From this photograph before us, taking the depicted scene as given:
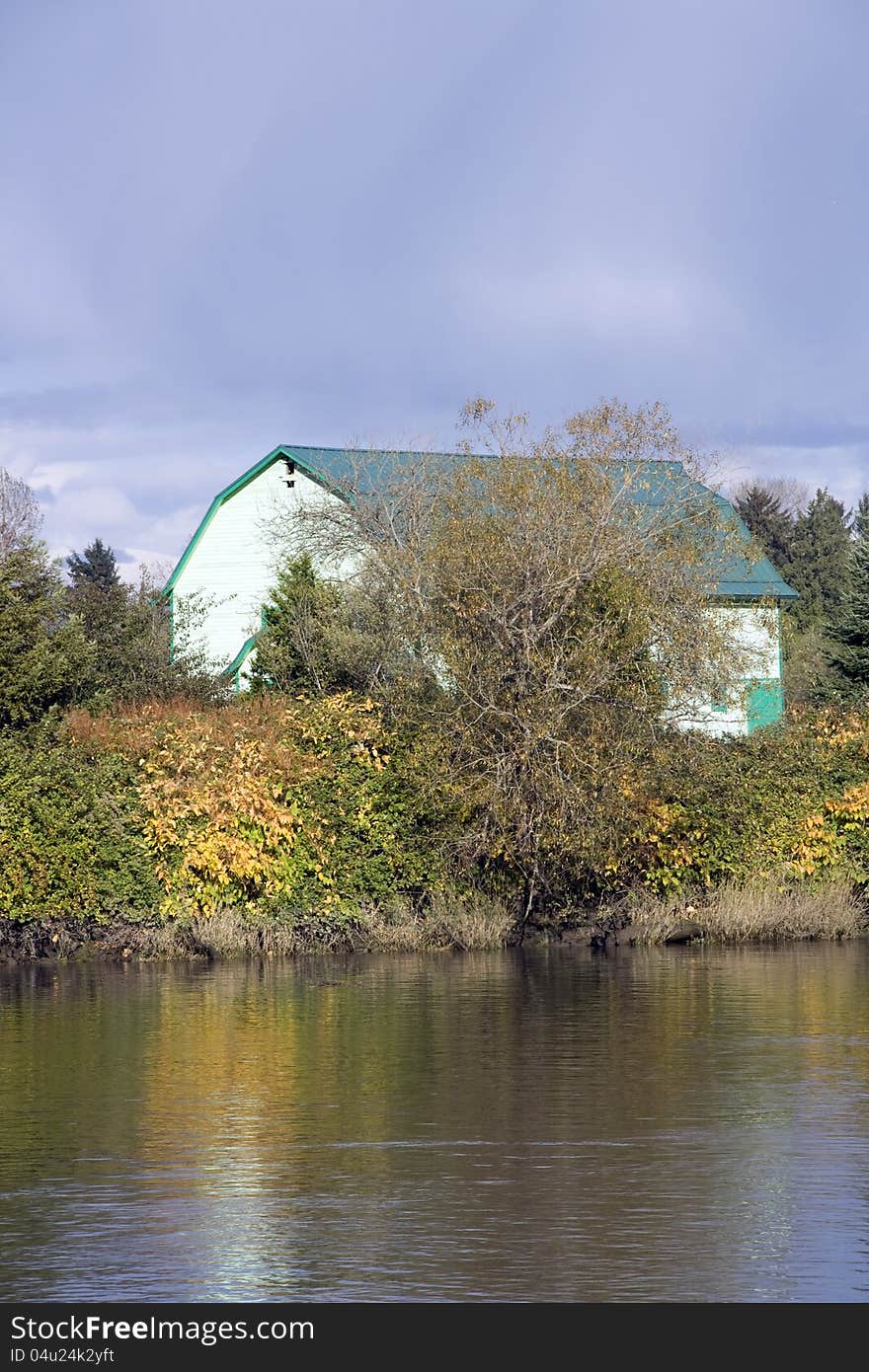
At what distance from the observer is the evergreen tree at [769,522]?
86.3 meters

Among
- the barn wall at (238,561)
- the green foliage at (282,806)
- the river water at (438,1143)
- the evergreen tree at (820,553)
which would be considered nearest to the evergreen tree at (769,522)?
the evergreen tree at (820,553)

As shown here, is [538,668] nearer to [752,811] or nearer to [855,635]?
[752,811]

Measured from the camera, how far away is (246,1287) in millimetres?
9039

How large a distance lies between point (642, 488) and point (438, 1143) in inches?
978

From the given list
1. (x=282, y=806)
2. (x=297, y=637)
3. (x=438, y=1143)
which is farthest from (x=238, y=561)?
(x=438, y=1143)

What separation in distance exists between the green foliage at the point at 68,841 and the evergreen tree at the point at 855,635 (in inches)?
→ 700

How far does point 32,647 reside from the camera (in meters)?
27.3

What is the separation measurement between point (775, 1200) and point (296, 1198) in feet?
9.55

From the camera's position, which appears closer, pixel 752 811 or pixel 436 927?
pixel 436 927

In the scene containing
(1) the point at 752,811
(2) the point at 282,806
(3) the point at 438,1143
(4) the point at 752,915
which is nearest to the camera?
(3) the point at 438,1143

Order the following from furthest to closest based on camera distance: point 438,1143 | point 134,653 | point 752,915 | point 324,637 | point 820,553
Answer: point 820,553
point 134,653
point 324,637
point 752,915
point 438,1143

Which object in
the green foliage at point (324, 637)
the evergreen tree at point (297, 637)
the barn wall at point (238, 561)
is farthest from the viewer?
the barn wall at point (238, 561)

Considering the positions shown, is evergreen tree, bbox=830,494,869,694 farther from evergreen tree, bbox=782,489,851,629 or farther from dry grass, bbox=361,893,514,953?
evergreen tree, bbox=782,489,851,629

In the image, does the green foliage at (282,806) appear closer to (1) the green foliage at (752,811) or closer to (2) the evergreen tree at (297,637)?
(1) the green foliage at (752,811)
